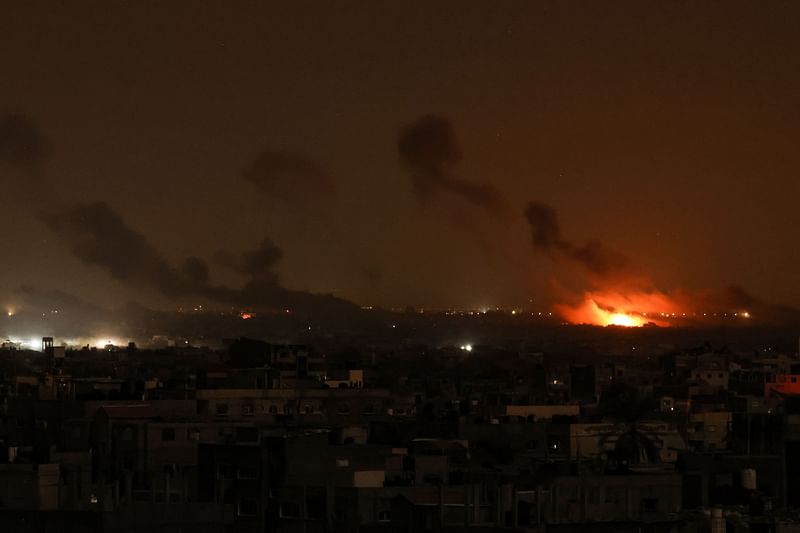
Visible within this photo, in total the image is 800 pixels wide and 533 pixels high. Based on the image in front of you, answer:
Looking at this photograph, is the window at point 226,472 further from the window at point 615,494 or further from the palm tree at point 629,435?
the palm tree at point 629,435

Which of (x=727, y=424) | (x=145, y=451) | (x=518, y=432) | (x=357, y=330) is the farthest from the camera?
(x=357, y=330)

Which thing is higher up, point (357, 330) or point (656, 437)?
point (357, 330)

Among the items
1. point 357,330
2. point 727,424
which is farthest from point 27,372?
point 357,330

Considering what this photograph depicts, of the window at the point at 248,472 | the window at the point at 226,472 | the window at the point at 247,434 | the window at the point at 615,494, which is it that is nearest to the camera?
the window at the point at 615,494

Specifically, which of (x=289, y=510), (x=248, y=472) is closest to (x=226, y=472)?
(x=248, y=472)

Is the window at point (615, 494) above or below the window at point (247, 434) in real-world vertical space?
below

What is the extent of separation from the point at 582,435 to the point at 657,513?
1130 cm

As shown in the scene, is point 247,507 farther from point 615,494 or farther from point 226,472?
point 615,494

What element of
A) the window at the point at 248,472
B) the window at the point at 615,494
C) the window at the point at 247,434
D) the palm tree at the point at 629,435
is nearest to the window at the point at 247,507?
the window at the point at 248,472

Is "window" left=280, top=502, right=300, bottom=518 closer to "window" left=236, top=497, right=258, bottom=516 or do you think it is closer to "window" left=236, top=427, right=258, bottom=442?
"window" left=236, top=497, right=258, bottom=516

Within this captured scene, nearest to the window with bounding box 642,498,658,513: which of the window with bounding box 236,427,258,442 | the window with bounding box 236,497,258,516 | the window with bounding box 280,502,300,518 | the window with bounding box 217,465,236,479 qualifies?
the window with bounding box 280,502,300,518

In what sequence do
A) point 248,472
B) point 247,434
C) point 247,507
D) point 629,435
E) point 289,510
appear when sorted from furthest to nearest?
point 629,435 → point 247,434 → point 248,472 → point 247,507 → point 289,510

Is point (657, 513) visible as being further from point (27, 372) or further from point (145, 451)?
point (27, 372)

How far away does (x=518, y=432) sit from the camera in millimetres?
42688
